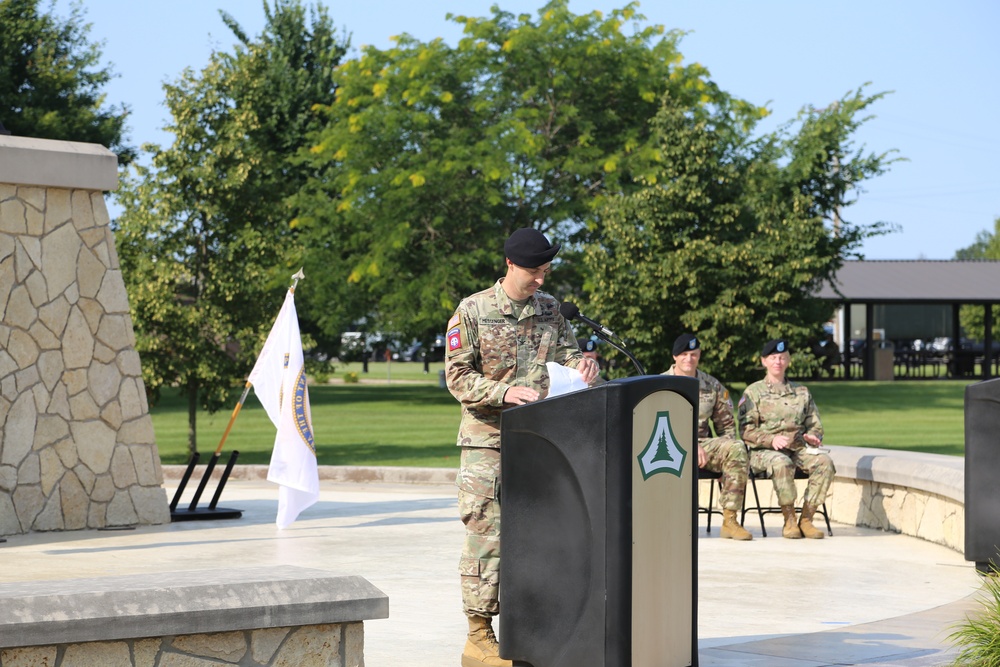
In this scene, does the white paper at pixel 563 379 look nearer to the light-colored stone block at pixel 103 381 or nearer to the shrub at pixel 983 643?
the shrub at pixel 983 643

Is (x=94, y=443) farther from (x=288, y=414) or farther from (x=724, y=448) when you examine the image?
(x=724, y=448)

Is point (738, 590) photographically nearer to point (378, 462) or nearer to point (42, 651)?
point (42, 651)

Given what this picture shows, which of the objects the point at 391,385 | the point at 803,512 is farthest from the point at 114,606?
the point at 391,385

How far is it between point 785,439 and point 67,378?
625 cm

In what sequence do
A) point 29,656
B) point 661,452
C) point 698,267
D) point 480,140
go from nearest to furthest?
point 29,656 → point 661,452 → point 698,267 → point 480,140

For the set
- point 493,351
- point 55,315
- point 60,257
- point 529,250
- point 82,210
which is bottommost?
point 493,351

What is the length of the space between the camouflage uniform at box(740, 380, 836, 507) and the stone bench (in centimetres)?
688

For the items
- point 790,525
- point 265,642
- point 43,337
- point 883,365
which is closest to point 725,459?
point 790,525

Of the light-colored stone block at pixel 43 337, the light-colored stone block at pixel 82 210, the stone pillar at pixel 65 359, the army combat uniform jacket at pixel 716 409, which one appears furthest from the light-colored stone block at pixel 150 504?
the army combat uniform jacket at pixel 716 409

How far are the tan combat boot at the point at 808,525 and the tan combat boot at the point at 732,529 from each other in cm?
49

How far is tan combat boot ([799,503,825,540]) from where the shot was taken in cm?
1131

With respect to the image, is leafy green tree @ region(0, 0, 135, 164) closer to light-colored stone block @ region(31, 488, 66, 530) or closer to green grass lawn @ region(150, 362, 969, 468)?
green grass lawn @ region(150, 362, 969, 468)

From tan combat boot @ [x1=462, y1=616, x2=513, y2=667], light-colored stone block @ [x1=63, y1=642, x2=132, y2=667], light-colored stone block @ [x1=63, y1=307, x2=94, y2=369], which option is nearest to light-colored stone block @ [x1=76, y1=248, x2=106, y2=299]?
light-colored stone block @ [x1=63, y1=307, x2=94, y2=369]

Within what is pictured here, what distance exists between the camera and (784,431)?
1152 cm
